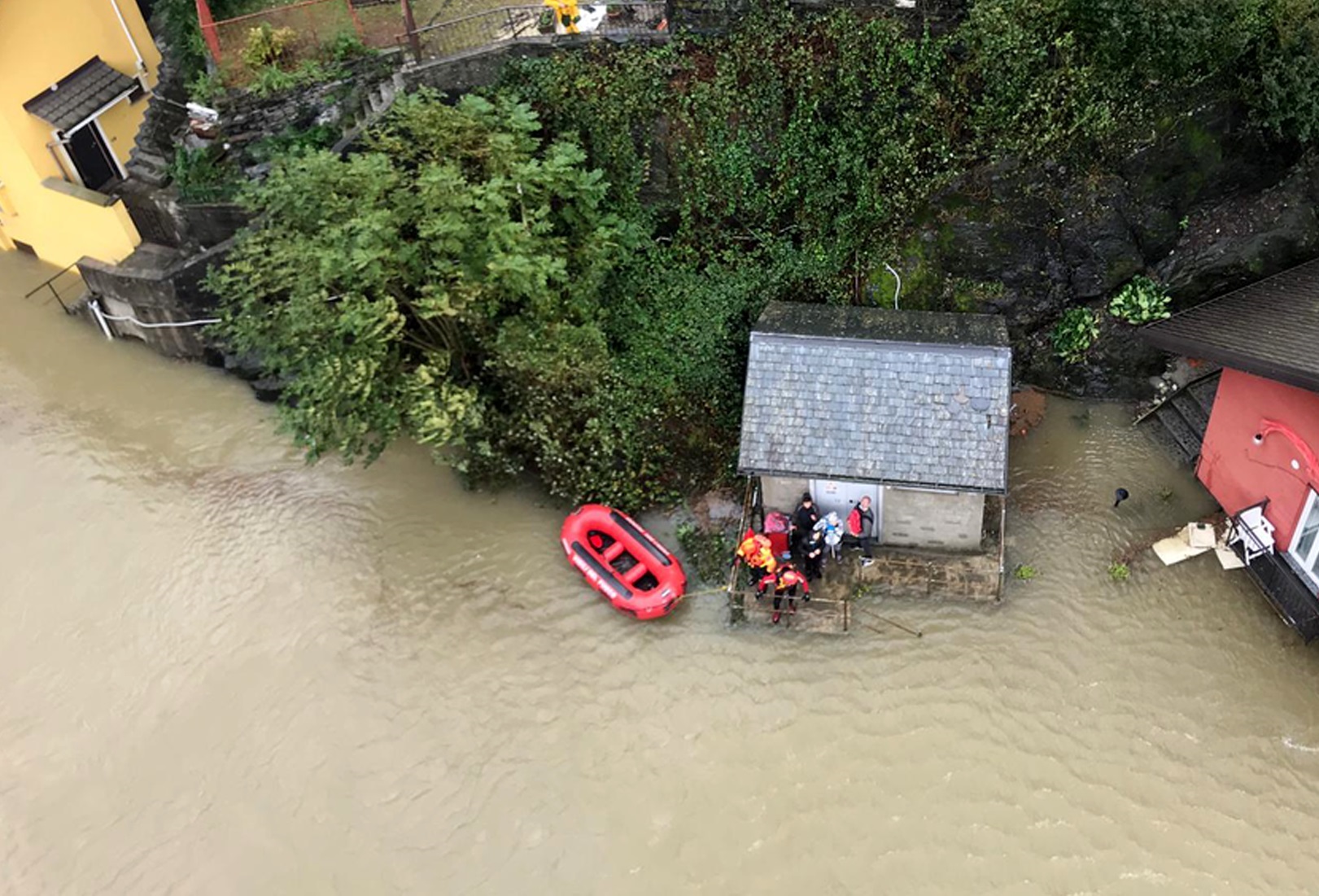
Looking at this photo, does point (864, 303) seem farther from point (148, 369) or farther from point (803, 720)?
point (148, 369)

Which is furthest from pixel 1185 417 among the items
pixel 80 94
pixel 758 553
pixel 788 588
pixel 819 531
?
pixel 80 94

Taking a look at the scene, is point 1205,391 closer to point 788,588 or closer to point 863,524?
point 863,524

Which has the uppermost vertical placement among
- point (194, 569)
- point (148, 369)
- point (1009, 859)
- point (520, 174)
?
point (520, 174)

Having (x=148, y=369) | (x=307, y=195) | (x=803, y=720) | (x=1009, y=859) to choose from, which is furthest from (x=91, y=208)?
(x=1009, y=859)

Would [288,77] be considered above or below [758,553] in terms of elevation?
above

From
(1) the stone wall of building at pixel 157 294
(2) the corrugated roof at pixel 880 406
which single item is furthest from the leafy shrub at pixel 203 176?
(2) the corrugated roof at pixel 880 406
